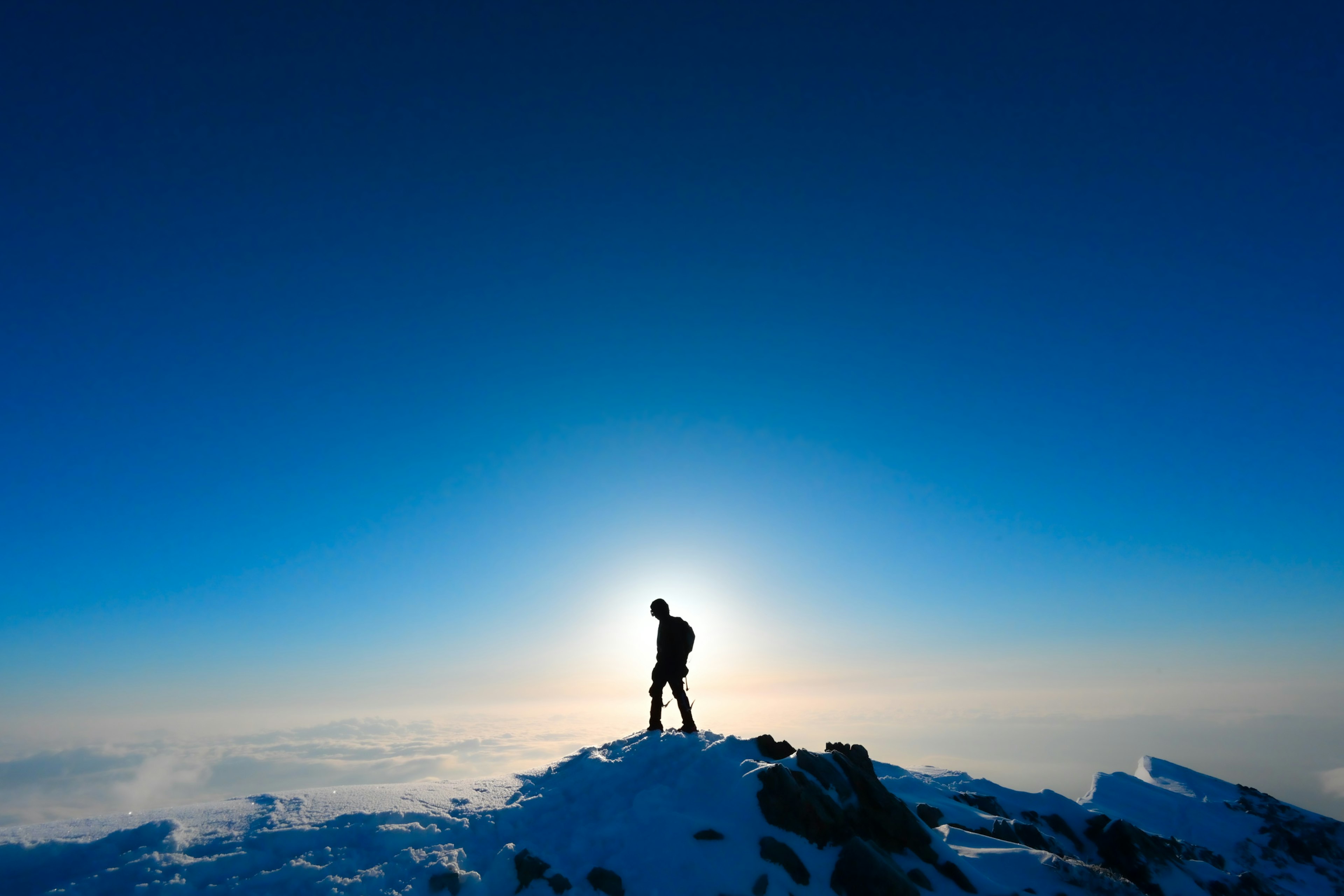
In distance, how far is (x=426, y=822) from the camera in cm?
1236

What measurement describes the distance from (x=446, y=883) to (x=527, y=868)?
Answer: 1.56 meters

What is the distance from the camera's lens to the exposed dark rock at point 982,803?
26.0m

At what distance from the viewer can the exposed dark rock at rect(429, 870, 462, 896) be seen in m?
10.4

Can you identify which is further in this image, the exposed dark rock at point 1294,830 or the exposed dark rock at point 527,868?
the exposed dark rock at point 1294,830

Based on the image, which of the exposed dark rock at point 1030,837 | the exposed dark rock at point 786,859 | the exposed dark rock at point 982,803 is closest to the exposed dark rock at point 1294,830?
the exposed dark rock at point 982,803

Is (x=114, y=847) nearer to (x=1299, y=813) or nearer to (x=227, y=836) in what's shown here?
(x=227, y=836)

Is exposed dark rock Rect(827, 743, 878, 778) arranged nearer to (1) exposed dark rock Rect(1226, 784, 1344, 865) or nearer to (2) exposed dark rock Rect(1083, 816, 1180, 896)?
(2) exposed dark rock Rect(1083, 816, 1180, 896)

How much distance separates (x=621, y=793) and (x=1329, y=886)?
58411mm

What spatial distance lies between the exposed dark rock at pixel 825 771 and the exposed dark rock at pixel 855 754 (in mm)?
1269

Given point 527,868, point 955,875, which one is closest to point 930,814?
point 955,875

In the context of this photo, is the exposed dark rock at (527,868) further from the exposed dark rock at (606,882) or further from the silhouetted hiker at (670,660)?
the silhouetted hiker at (670,660)

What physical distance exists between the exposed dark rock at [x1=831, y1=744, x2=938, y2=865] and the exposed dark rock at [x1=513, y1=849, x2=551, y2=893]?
24.7ft

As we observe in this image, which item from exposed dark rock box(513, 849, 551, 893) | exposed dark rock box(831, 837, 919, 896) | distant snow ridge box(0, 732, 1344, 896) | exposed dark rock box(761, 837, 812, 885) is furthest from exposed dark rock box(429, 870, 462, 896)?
exposed dark rock box(831, 837, 919, 896)

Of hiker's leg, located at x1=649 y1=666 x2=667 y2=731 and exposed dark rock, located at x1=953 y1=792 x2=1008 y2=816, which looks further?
exposed dark rock, located at x1=953 y1=792 x2=1008 y2=816
